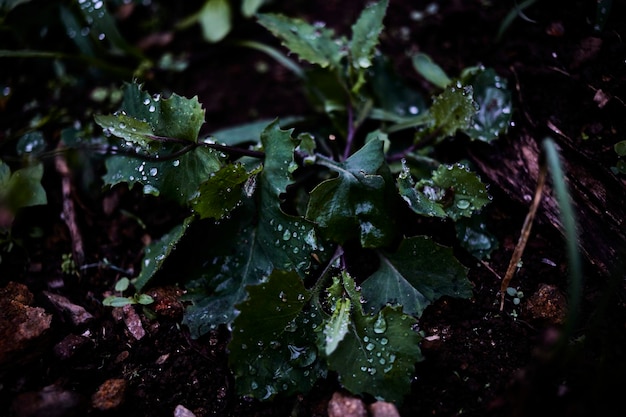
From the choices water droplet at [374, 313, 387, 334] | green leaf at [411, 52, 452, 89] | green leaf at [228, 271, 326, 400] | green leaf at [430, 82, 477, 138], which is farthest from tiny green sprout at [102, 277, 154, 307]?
green leaf at [411, 52, 452, 89]

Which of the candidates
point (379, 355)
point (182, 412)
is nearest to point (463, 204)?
point (379, 355)

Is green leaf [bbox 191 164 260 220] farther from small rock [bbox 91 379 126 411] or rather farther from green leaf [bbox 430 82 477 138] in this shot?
green leaf [bbox 430 82 477 138]

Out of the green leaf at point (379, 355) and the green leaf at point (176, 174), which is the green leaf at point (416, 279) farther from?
the green leaf at point (176, 174)

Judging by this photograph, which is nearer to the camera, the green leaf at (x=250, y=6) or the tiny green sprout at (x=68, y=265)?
the tiny green sprout at (x=68, y=265)

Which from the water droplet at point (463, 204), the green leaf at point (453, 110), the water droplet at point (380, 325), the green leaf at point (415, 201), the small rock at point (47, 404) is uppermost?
the green leaf at point (453, 110)

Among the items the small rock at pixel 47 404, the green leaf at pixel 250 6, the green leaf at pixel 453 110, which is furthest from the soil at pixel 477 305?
the green leaf at pixel 250 6

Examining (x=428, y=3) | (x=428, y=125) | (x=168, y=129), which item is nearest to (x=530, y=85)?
(x=428, y=125)

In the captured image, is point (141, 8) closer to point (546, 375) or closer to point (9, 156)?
point (9, 156)
